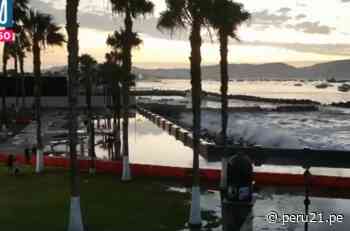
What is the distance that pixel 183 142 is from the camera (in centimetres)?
5409

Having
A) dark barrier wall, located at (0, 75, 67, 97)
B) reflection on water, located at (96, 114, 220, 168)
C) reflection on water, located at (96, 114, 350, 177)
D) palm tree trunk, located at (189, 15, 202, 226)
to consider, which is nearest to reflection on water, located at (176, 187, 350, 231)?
palm tree trunk, located at (189, 15, 202, 226)

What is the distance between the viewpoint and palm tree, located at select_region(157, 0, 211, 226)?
2158 cm

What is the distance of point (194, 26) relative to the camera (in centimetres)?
2197

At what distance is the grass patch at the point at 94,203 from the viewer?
68.7ft

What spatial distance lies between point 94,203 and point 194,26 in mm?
8637

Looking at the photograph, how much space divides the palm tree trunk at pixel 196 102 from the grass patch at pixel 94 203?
32.0 inches

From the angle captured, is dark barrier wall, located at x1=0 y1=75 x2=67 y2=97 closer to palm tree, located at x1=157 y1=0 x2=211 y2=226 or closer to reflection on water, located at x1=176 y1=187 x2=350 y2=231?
reflection on water, located at x1=176 y1=187 x2=350 y2=231

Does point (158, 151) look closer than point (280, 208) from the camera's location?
No

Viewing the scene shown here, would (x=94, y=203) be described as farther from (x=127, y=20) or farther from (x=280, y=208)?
(x=127, y=20)

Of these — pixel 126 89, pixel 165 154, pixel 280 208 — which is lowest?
pixel 165 154

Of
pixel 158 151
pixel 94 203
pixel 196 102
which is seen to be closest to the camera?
pixel 196 102

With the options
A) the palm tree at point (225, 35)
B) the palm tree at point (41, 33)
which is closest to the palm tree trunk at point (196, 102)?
the palm tree at point (225, 35)

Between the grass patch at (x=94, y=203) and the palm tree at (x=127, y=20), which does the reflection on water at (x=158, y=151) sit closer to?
the palm tree at (x=127, y=20)

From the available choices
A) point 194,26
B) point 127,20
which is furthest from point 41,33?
point 194,26
